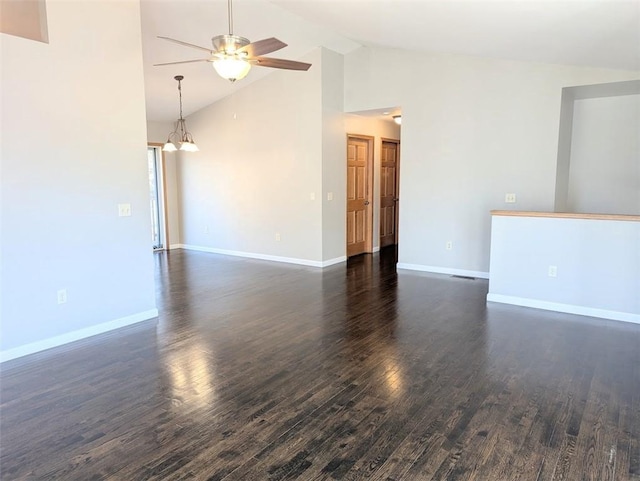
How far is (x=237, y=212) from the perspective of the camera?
25.5ft

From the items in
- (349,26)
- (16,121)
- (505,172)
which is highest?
(349,26)

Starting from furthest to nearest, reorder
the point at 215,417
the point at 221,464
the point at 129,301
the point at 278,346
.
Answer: the point at 129,301, the point at 278,346, the point at 215,417, the point at 221,464

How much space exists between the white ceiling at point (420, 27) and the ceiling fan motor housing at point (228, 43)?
137 centimetres

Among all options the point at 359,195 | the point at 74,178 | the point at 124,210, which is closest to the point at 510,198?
the point at 359,195

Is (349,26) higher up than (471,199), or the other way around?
(349,26)

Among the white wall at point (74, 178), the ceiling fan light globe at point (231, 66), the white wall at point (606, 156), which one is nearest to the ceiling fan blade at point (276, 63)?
the ceiling fan light globe at point (231, 66)

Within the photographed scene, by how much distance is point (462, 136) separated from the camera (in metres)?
5.94

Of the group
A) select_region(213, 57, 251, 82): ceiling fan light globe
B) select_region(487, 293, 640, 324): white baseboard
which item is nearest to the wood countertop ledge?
select_region(487, 293, 640, 324): white baseboard

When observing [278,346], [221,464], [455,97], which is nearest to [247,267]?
[278,346]

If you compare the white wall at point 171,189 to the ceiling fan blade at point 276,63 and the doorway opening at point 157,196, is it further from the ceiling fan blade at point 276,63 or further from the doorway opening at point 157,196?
the ceiling fan blade at point 276,63

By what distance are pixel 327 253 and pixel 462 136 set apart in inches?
105

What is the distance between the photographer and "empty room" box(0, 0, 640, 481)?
7.71 ft

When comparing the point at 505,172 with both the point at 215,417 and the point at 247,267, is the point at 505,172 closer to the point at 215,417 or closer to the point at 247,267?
the point at 247,267

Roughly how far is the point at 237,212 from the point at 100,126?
4.02 meters
